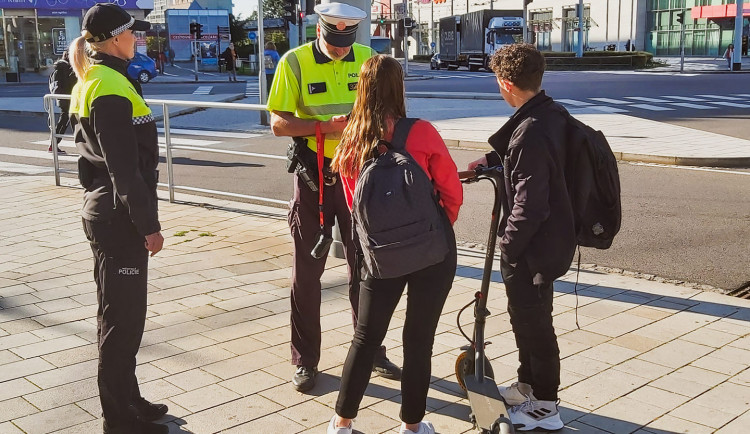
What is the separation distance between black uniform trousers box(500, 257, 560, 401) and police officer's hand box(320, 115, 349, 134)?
1041 mm

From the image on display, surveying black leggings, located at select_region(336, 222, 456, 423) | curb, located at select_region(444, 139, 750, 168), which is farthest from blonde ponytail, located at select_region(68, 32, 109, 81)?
curb, located at select_region(444, 139, 750, 168)

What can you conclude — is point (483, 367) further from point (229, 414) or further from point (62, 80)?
point (62, 80)

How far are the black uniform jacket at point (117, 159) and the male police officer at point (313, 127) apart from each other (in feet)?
2.97

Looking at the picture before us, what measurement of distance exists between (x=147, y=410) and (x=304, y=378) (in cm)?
83

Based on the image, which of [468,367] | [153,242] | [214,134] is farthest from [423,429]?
[214,134]

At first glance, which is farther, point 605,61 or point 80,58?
point 605,61

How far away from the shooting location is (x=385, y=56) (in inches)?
145

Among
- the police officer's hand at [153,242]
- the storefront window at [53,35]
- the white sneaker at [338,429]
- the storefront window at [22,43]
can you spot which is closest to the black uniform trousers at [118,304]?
the police officer's hand at [153,242]

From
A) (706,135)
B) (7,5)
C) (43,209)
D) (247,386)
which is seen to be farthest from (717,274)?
(7,5)

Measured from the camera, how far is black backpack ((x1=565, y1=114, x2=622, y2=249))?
3.80 metres

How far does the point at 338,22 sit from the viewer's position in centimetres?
450

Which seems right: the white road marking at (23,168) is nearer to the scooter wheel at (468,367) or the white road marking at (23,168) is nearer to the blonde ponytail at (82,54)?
the blonde ponytail at (82,54)

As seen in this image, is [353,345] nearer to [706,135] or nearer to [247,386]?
[247,386]

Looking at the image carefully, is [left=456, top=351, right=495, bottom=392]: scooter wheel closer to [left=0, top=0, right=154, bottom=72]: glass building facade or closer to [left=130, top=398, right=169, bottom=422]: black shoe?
[left=130, top=398, right=169, bottom=422]: black shoe
